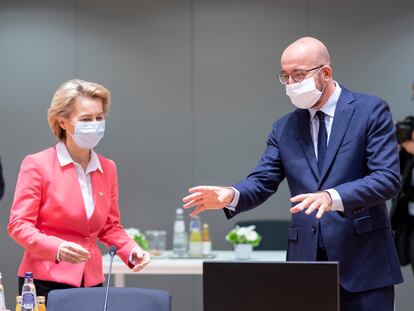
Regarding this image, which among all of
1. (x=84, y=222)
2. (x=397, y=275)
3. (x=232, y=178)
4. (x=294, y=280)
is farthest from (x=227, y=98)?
(x=294, y=280)

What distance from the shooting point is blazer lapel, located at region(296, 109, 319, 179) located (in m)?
2.71

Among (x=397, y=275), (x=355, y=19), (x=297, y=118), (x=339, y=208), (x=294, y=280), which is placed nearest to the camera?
(x=294, y=280)

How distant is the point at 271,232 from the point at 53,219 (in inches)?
101

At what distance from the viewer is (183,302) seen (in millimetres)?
5969

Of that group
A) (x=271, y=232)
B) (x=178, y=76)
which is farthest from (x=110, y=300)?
(x=178, y=76)

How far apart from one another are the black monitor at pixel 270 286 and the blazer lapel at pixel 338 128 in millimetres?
860

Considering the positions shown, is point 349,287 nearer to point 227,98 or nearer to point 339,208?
point 339,208

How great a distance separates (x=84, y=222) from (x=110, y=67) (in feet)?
10.2

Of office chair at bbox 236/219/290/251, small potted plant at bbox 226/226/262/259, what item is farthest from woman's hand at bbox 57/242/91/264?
office chair at bbox 236/219/290/251

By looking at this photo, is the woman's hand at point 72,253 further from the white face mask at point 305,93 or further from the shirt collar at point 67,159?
the white face mask at point 305,93

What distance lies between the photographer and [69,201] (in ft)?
9.80

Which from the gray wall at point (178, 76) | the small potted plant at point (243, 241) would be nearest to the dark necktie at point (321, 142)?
the small potted plant at point (243, 241)

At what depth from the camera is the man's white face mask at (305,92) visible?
2.75 metres

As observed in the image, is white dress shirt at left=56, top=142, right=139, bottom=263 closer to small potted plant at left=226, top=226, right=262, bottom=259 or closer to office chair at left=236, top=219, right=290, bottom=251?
small potted plant at left=226, top=226, right=262, bottom=259
